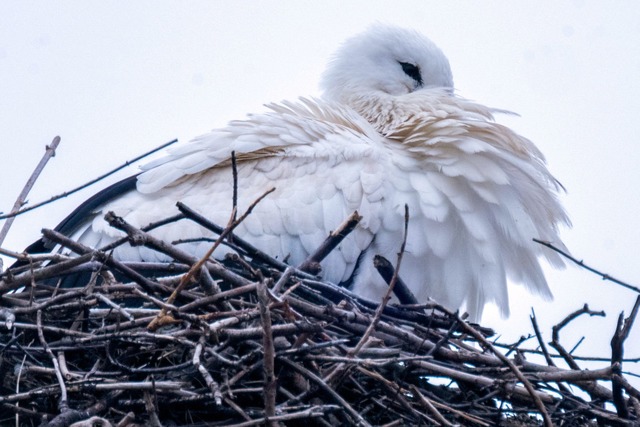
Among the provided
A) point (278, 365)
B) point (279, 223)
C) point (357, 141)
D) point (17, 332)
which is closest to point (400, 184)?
point (357, 141)

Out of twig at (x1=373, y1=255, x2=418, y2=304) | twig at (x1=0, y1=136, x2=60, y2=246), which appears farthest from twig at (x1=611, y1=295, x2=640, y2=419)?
twig at (x1=0, y1=136, x2=60, y2=246)

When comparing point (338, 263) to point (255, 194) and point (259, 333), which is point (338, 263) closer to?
point (255, 194)

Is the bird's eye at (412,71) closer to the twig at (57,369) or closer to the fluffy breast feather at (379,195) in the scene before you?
the fluffy breast feather at (379,195)

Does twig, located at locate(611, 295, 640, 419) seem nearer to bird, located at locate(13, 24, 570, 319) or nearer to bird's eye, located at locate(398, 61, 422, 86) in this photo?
bird, located at locate(13, 24, 570, 319)

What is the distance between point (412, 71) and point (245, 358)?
2684 millimetres

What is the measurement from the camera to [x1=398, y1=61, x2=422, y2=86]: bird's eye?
5.02 meters

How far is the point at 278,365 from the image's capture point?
9.01ft

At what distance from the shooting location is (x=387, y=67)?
505 cm

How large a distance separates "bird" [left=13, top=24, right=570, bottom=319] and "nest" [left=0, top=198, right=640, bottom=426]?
26.4 inches

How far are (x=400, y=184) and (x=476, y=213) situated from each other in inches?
13.4

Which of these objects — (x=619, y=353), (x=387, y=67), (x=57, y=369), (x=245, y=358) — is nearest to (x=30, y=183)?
(x=57, y=369)

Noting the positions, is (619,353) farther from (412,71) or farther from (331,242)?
(412,71)

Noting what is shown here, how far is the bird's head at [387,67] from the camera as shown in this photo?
496cm

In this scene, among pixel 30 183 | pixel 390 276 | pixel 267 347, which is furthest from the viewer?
pixel 30 183
